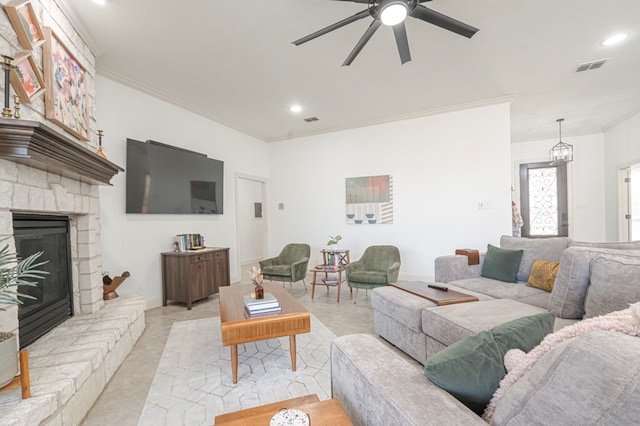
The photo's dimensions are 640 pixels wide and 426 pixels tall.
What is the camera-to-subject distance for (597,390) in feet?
1.77

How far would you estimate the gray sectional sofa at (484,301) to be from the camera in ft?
6.00

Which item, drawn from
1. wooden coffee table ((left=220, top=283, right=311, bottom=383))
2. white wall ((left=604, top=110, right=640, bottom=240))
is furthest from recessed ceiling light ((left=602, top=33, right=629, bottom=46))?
wooden coffee table ((left=220, top=283, right=311, bottom=383))

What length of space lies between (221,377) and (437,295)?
1804 millimetres

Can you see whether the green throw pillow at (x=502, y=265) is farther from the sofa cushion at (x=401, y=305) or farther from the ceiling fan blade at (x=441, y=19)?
the ceiling fan blade at (x=441, y=19)

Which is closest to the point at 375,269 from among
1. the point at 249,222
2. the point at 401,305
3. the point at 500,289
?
the point at 500,289

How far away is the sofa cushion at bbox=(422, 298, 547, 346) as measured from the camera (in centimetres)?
182

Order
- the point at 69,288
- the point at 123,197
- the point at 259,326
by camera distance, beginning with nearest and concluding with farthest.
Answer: the point at 259,326, the point at 69,288, the point at 123,197

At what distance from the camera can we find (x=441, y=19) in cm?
199

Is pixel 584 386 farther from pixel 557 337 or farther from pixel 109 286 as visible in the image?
pixel 109 286

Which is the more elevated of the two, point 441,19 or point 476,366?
point 441,19

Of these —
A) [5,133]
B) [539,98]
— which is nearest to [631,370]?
[5,133]

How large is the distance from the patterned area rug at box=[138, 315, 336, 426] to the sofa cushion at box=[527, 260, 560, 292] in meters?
1.97

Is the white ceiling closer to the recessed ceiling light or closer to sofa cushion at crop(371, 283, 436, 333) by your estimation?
the recessed ceiling light

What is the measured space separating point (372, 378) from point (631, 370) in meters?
0.67
